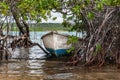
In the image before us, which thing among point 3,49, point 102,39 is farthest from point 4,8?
point 102,39

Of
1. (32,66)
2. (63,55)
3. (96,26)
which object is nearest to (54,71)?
(32,66)

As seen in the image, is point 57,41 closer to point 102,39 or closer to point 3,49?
point 3,49

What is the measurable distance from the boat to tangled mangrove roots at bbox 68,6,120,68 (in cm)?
164

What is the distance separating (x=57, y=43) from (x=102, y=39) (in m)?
2.40

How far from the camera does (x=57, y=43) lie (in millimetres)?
12531

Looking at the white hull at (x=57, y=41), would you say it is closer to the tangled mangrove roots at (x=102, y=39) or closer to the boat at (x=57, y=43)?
the boat at (x=57, y=43)

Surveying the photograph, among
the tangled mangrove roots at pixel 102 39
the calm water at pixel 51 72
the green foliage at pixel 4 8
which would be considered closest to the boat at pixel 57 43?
the calm water at pixel 51 72

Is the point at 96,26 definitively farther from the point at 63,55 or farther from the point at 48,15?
the point at 63,55

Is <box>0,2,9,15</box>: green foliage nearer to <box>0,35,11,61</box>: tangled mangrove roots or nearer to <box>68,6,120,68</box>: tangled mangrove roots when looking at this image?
<box>0,35,11,61</box>: tangled mangrove roots

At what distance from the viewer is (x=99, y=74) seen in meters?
9.45

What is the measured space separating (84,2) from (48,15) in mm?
1076

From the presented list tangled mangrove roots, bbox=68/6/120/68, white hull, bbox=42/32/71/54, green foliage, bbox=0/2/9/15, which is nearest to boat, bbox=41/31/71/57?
white hull, bbox=42/32/71/54

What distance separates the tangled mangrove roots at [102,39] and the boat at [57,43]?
1.64 meters

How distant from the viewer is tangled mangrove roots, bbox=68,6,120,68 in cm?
1045
